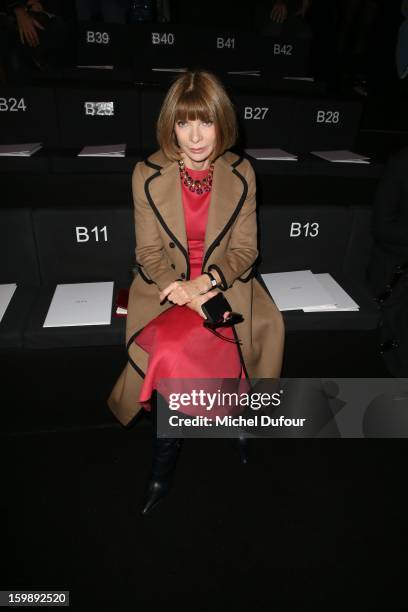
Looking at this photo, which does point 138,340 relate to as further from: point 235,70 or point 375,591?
point 235,70

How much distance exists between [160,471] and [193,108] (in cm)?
142

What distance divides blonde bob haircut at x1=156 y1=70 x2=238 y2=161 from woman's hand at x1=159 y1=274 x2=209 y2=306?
55 cm

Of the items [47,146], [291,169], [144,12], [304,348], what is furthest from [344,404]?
[144,12]

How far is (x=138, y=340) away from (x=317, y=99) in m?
2.17

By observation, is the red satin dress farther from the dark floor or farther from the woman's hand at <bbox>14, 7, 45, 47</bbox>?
the woman's hand at <bbox>14, 7, 45, 47</bbox>

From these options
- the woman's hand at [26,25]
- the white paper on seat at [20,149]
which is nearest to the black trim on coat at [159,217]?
the white paper on seat at [20,149]

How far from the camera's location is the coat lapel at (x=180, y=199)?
5.57 ft

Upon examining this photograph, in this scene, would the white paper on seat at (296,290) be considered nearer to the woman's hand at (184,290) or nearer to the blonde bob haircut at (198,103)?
the woman's hand at (184,290)

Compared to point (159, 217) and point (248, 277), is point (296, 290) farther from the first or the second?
point (159, 217)

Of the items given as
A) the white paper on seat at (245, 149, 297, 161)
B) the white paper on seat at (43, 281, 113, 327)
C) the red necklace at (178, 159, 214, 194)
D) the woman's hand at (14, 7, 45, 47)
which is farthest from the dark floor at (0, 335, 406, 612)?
the woman's hand at (14, 7, 45, 47)

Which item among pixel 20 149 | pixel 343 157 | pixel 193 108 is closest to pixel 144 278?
pixel 193 108

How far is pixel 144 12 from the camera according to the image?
14.8 ft

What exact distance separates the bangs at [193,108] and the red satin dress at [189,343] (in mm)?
256

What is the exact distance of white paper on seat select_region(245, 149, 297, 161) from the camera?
2.72 metres
